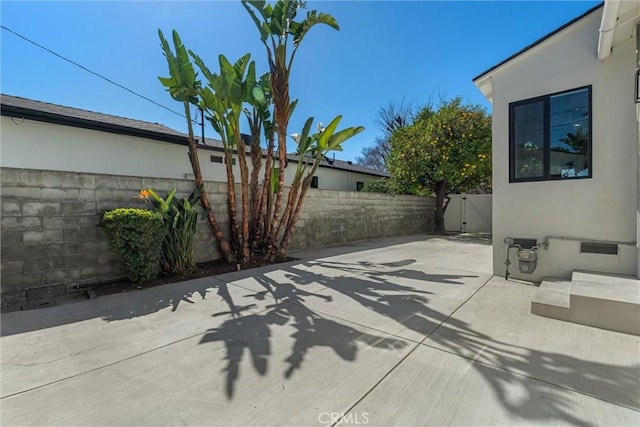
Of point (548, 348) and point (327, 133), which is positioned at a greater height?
point (327, 133)

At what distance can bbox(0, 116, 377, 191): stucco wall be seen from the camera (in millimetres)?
6617

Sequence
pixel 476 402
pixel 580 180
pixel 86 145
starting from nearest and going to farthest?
pixel 476 402, pixel 580 180, pixel 86 145

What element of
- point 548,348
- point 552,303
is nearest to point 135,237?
point 548,348

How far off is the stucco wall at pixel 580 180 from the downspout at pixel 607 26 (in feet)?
0.74

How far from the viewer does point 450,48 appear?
9180 mm

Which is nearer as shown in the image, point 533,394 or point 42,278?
point 533,394

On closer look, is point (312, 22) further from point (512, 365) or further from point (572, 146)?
point (512, 365)

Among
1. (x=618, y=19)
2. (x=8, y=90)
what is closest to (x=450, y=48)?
(x=618, y=19)

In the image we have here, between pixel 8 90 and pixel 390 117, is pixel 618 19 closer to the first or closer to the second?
pixel 8 90

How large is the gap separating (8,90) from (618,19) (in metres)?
13.1

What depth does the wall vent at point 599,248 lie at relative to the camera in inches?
162

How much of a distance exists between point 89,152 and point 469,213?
16718 millimetres

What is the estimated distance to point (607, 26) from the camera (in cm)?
349

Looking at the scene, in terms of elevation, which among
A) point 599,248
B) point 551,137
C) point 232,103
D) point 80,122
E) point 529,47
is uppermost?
point 529,47
